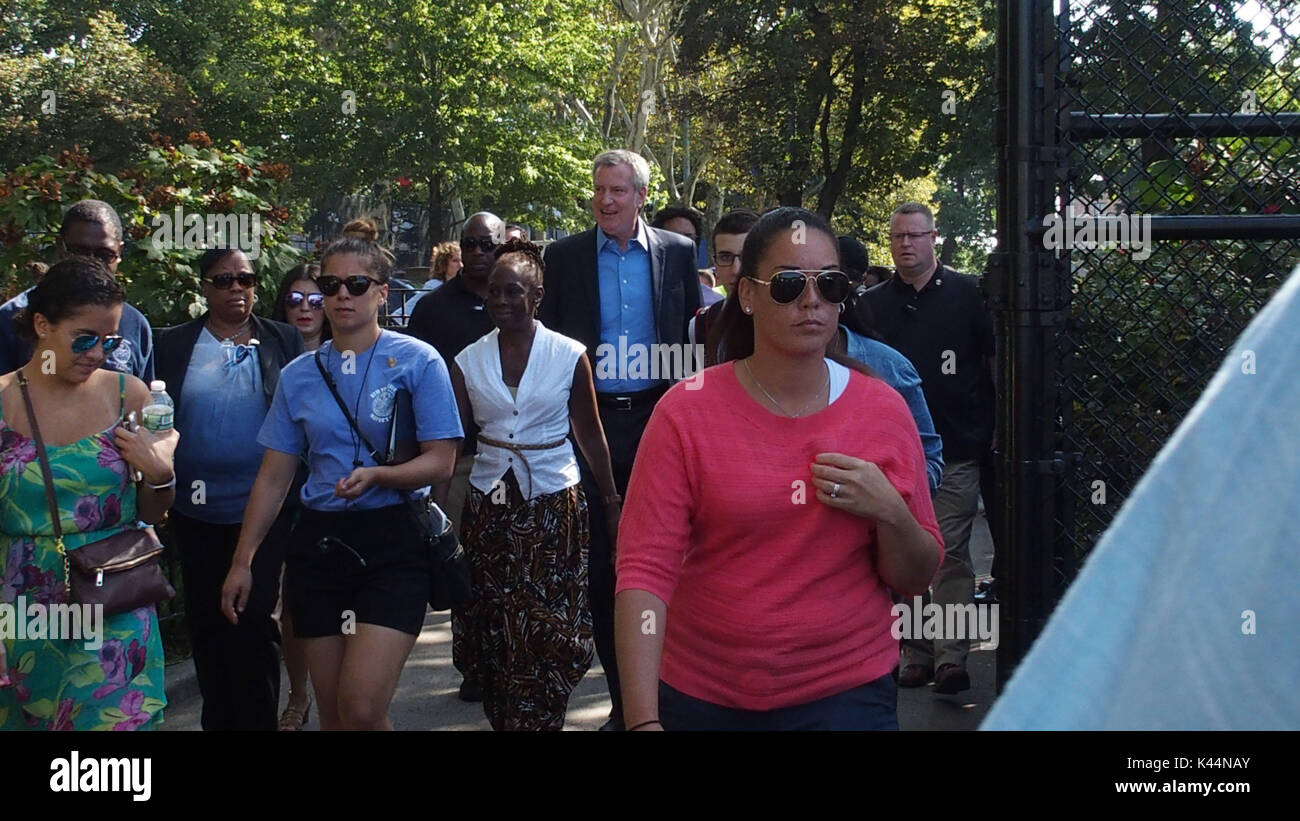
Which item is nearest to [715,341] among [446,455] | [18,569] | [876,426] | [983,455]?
[876,426]

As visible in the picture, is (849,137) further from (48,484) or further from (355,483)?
(48,484)

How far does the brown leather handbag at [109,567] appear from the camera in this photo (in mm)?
4375

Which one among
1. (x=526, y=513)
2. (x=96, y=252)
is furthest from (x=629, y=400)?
(x=96, y=252)

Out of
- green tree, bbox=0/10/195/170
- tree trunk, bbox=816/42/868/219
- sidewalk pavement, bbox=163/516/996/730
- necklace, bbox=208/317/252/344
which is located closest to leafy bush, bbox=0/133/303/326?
necklace, bbox=208/317/252/344

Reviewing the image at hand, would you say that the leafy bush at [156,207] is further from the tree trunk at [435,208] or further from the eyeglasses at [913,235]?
the tree trunk at [435,208]

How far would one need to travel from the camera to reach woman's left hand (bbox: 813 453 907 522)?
2918mm

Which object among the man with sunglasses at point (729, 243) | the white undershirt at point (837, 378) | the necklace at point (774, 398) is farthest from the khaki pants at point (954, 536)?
the necklace at point (774, 398)

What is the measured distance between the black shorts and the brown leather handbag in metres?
0.46

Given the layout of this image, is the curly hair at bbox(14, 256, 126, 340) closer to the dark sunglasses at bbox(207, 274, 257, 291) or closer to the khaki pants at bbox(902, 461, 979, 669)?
the dark sunglasses at bbox(207, 274, 257, 291)

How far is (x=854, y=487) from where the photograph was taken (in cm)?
292

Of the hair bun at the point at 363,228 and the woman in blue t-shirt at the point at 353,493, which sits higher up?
the hair bun at the point at 363,228

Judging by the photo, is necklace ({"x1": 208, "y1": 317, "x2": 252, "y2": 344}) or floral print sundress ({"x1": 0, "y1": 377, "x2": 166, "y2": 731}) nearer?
floral print sundress ({"x1": 0, "y1": 377, "x2": 166, "y2": 731})

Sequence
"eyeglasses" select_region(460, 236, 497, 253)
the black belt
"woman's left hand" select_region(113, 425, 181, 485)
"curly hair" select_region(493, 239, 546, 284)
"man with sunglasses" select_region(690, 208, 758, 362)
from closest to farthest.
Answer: "woman's left hand" select_region(113, 425, 181, 485) → "curly hair" select_region(493, 239, 546, 284) → the black belt → "man with sunglasses" select_region(690, 208, 758, 362) → "eyeglasses" select_region(460, 236, 497, 253)

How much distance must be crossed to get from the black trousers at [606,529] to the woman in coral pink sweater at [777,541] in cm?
291
